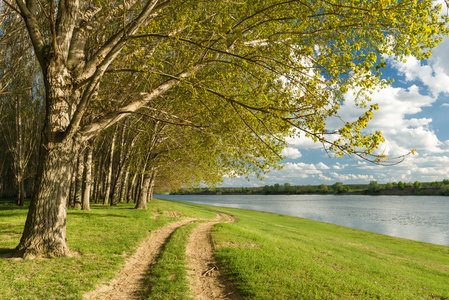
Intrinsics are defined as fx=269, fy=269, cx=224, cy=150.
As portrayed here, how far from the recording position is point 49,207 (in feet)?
27.4

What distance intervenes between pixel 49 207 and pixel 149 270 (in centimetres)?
368

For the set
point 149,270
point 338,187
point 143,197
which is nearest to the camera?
point 149,270

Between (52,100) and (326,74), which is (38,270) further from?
(326,74)

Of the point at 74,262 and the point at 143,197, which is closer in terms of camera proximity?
the point at 74,262

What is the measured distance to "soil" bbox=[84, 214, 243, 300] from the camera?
22.6ft

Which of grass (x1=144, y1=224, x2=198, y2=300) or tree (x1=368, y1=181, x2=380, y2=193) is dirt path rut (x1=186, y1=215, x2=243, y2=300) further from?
tree (x1=368, y1=181, x2=380, y2=193)

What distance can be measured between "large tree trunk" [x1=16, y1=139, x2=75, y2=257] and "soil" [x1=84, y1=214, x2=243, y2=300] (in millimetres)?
2384

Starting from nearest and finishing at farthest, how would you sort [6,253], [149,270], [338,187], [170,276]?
[170,276]
[149,270]
[6,253]
[338,187]

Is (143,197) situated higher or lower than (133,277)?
→ higher

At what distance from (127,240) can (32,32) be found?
338 inches

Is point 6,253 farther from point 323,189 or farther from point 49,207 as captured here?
point 323,189

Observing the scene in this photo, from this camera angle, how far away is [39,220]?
8.28 m

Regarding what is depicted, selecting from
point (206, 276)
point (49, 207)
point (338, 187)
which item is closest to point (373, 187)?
point (338, 187)

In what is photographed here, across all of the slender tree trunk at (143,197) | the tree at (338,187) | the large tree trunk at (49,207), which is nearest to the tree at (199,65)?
the large tree trunk at (49,207)
